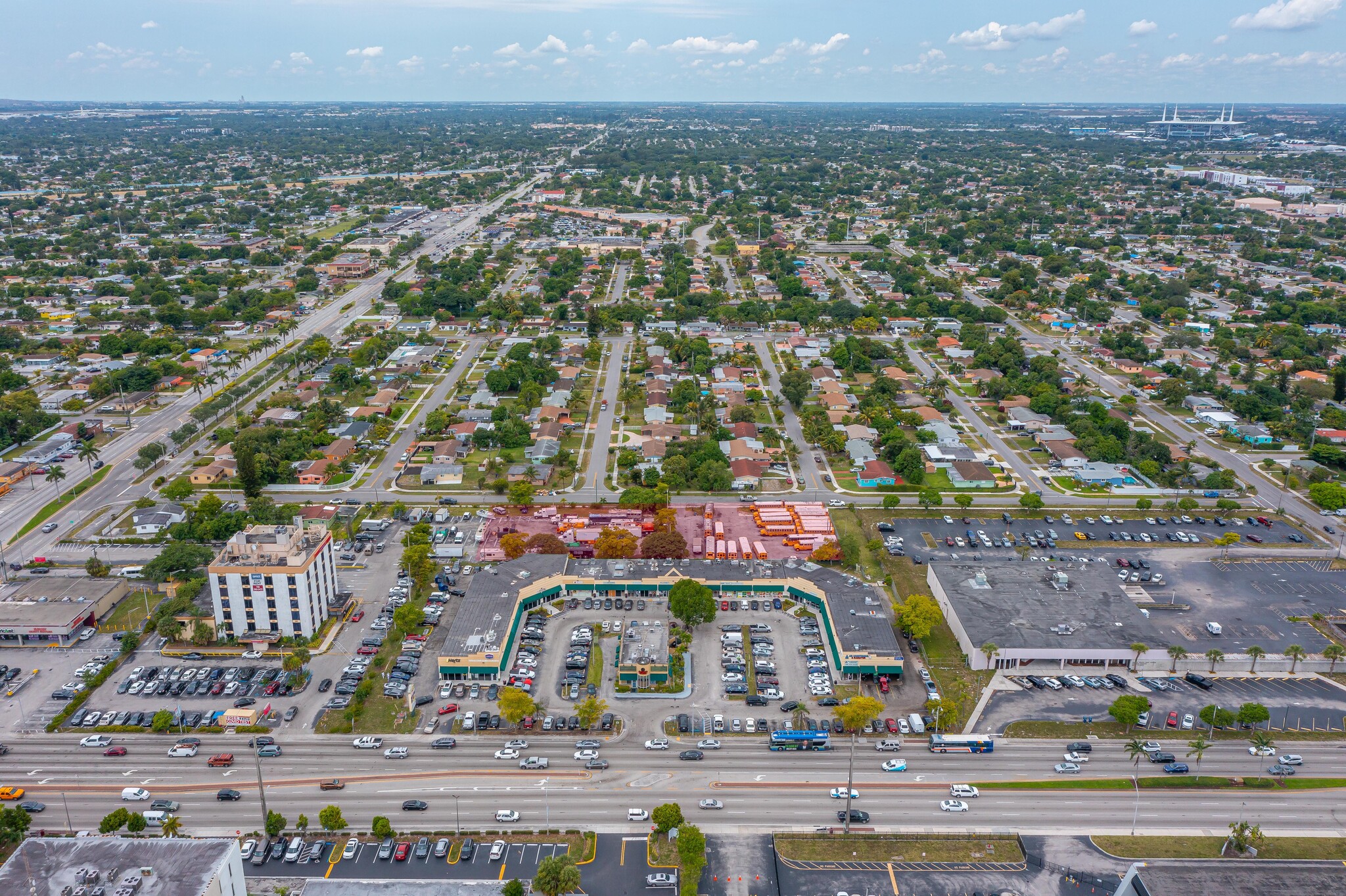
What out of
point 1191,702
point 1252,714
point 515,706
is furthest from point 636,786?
point 1252,714

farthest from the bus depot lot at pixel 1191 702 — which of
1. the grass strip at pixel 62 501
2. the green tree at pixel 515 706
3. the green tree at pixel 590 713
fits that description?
the grass strip at pixel 62 501

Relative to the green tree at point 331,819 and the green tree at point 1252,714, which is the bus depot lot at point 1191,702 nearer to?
the green tree at point 1252,714

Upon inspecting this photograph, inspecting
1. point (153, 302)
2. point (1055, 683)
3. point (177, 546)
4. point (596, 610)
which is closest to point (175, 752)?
point (177, 546)

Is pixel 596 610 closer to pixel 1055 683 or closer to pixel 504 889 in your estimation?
pixel 504 889

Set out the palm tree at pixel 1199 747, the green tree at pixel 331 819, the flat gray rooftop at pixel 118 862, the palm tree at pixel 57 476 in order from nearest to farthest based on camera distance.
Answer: the flat gray rooftop at pixel 118 862 → the green tree at pixel 331 819 → the palm tree at pixel 1199 747 → the palm tree at pixel 57 476

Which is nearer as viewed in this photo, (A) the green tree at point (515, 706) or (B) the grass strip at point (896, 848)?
(B) the grass strip at point (896, 848)

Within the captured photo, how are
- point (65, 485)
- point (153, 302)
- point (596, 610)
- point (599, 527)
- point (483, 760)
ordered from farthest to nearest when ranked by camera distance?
point (153, 302)
point (65, 485)
point (599, 527)
point (596, 610)
point (483, 760)
